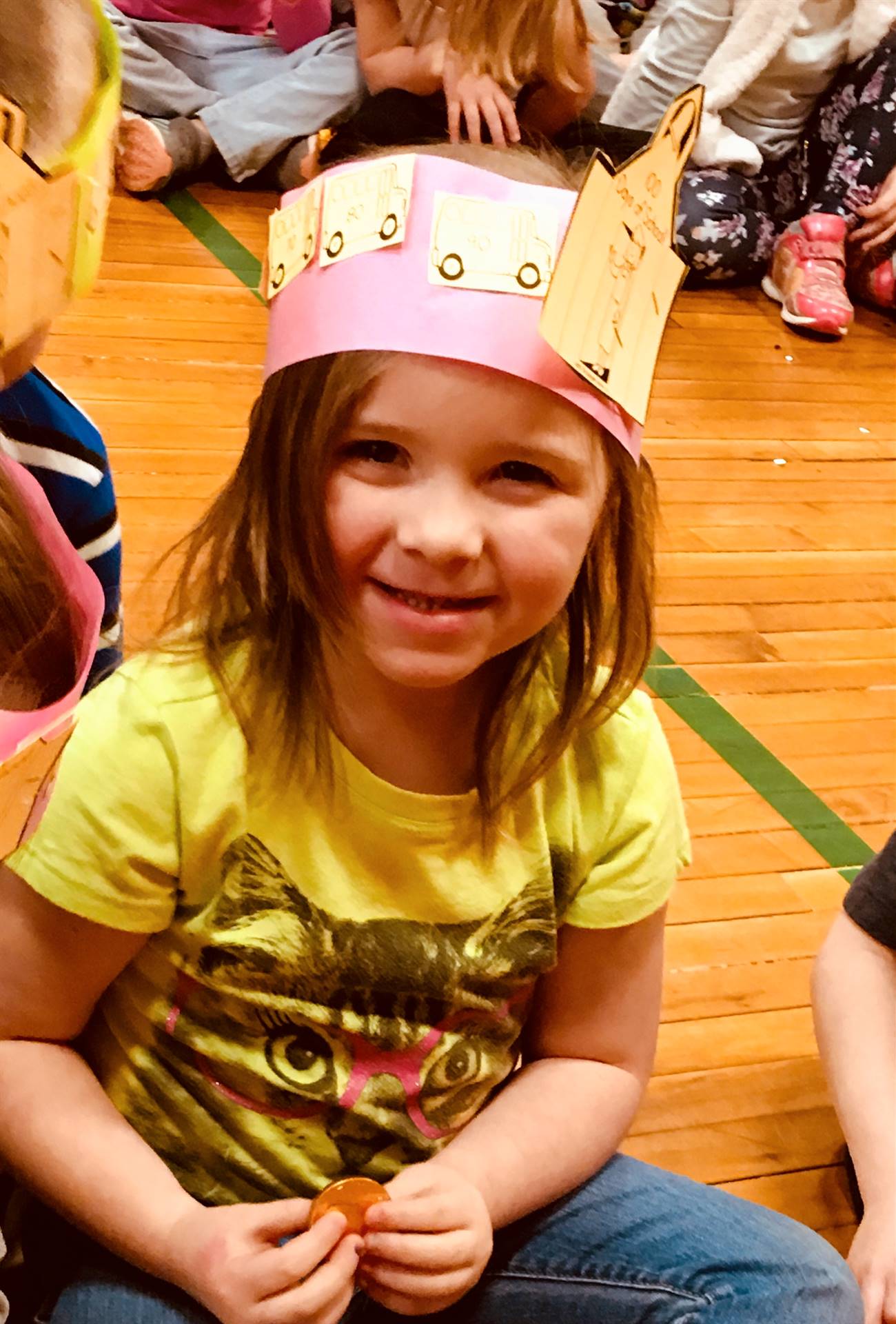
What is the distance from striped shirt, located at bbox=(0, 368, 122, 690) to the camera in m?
0.83

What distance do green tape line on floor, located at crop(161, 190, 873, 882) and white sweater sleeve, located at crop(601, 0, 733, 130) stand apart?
1.66 metres

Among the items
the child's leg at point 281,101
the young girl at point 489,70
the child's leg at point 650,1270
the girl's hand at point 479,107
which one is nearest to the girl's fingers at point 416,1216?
the child's leg at point 650,1270

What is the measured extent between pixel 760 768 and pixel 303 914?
0.99 m

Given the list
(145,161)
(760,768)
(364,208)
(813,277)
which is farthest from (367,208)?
(813,277)

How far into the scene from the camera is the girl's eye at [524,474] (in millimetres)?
623

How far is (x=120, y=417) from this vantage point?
1.96 m

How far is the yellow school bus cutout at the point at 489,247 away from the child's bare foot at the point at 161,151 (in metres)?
2.21

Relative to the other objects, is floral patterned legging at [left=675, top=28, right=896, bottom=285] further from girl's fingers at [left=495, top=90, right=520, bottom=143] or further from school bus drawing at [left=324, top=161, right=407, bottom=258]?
school bus drawing at [left=324, top=161, right=407, bottom=258]

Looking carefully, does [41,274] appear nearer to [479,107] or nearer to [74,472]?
[74,472]

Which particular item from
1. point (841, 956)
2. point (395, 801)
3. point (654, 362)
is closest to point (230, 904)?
point (395, 801)

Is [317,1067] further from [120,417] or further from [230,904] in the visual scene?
[120,417]

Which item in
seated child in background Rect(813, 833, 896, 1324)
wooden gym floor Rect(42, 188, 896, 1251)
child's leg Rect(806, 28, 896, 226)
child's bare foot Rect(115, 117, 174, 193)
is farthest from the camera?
child's leg Rect(806, 28, 896, 226)

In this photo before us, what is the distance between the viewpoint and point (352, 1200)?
67 centimetres

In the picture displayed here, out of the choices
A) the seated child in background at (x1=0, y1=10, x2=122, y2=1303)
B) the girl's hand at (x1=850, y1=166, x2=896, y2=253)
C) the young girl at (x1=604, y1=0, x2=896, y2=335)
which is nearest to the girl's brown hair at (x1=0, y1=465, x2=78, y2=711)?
the seated child in background at (x1=0, y1=10, x2=122, y2=1303)
